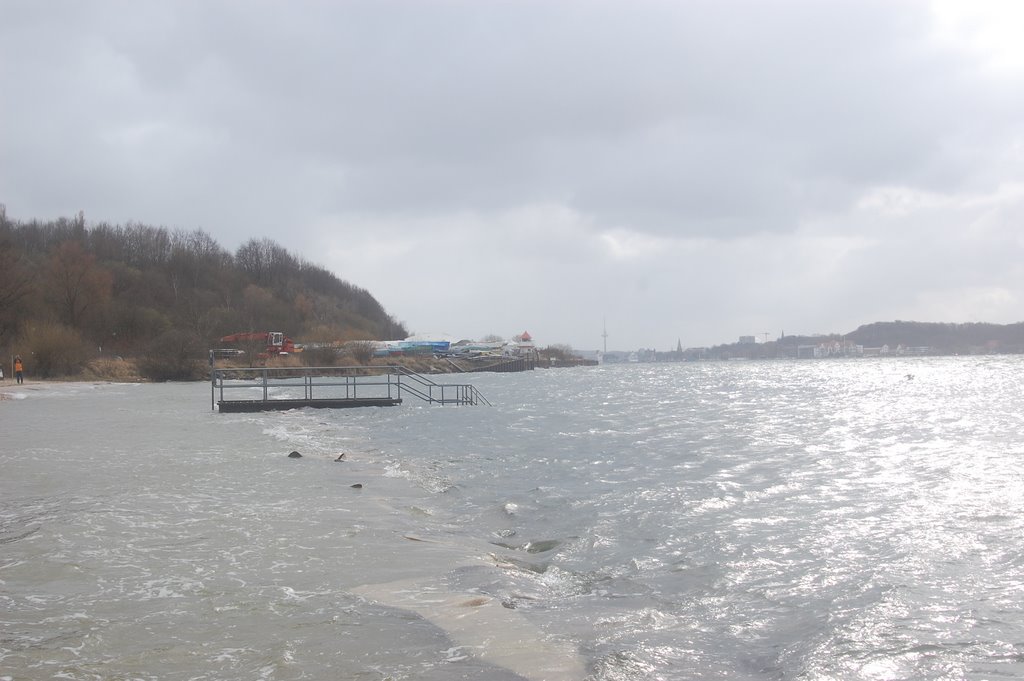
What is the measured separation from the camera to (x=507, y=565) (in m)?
9.23

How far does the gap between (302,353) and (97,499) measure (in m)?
107

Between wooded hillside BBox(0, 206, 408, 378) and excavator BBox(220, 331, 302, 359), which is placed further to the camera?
excavator BBox(220, 331, 302, 359)

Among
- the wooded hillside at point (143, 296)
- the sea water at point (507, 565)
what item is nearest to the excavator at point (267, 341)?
the wooded hillside at point (143, 296)

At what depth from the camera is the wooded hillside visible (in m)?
70.9

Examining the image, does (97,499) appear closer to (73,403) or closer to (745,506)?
(745,506)

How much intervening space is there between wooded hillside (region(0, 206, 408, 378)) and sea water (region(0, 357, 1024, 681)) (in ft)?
168

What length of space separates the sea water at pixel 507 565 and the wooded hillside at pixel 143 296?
51.3 m

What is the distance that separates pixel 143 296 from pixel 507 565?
464 feet

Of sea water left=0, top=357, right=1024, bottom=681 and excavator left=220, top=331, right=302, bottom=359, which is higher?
excavator left=220, top=331, right=302, bottom=359

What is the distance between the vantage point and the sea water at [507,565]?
610 cm

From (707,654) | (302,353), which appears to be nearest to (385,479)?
(707,654)

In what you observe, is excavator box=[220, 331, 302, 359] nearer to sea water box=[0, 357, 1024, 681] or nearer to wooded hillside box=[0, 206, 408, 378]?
wooded hillside box=[0, 206, 408, 378]

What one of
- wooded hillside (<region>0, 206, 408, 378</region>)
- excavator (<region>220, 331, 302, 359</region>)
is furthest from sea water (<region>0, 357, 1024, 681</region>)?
excavator (<region>220, 331, 302, 359</region>)

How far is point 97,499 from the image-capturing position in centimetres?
1234
